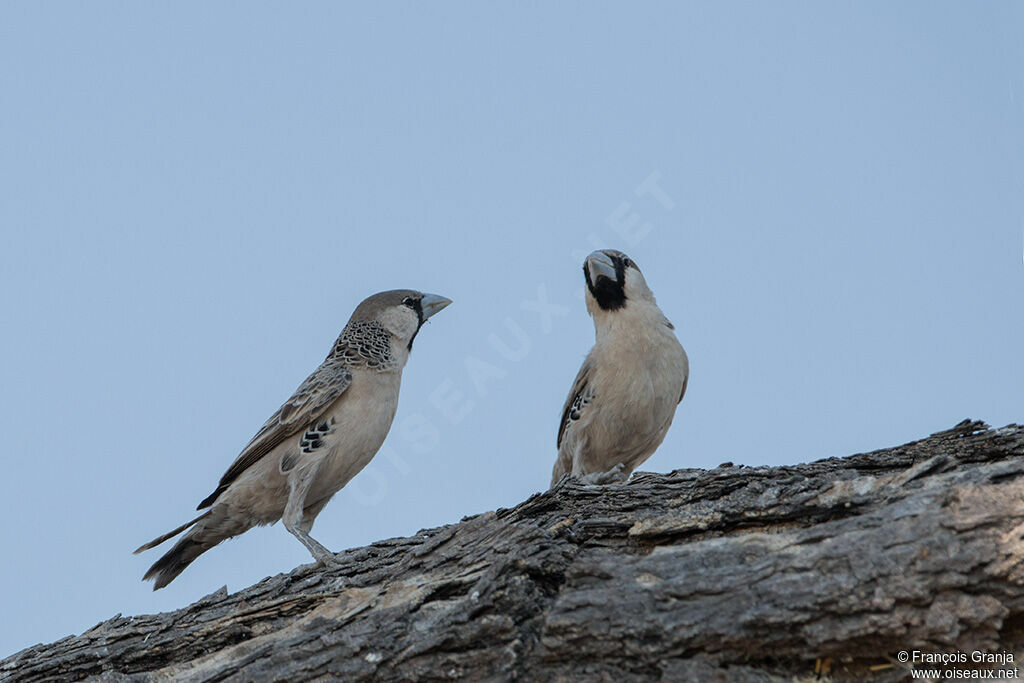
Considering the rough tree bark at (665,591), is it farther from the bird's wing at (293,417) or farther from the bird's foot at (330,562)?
the bird's wing at (293,417)

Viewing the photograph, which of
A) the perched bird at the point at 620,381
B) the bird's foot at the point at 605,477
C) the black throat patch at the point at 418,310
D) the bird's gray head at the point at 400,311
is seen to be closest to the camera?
the bird's foot at the point at 605,477

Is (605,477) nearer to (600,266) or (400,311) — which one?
(600,266)

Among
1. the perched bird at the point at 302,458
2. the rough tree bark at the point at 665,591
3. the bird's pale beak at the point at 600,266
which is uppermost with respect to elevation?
the bird's pale beak at the point at 600,266

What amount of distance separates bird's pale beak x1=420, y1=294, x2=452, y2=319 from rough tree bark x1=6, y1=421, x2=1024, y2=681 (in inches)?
133

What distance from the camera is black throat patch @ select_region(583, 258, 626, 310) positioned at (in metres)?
9.36

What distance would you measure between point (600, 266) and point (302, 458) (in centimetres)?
290

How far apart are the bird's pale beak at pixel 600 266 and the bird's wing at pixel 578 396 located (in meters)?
0.68

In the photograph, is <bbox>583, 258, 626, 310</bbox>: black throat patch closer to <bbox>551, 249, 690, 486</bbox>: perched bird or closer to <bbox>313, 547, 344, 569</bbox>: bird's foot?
<bbox>551, 249, 690, 486</bbox>: perched bird

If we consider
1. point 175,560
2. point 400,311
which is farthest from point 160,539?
point 400,311

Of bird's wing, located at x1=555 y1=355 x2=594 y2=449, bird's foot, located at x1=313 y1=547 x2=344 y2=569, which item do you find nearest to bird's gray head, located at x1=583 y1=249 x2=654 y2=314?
bird's wing, located at x1=555 y1=355 x2=594 y2=449

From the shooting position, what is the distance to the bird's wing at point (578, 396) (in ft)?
30.1

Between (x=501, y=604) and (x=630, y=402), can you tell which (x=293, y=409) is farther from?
(x=501, y=604)

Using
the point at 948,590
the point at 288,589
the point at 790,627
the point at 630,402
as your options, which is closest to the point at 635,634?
the point at 790,627

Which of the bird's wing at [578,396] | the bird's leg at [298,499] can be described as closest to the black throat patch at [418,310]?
the bird's wing at [578,396]
